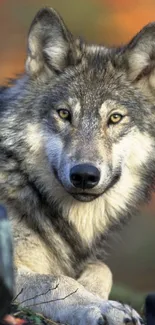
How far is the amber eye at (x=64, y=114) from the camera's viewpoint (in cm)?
611

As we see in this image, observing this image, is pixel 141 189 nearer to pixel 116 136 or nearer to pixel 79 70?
pixel 116 136

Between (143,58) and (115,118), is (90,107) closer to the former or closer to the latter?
(115,118)

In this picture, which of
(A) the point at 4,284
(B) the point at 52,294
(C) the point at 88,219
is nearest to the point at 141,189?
(C) the point at 88,219

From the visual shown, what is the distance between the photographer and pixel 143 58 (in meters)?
6.41

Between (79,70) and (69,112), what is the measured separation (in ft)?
1.41

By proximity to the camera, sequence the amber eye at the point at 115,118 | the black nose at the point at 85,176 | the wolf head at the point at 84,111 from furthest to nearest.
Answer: the amber eye at the point at 115,118
the wolf head at the point at 84,111
the black nose at the point at 85,176

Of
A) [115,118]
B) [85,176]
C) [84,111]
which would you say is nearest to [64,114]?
[84,111]

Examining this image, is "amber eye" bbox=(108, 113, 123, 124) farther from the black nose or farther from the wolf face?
the black nose

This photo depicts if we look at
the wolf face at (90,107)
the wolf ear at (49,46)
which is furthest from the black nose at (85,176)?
the wolf ear at (49,46)

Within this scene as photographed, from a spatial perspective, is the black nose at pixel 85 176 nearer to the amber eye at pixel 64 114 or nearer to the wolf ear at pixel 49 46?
the amber eye at pixel 64 114

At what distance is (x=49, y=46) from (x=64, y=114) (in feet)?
1.95

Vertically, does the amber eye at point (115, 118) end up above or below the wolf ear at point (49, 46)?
below

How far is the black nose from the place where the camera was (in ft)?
18.1

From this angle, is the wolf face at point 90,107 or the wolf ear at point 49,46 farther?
the wolf ear at point 49,46
